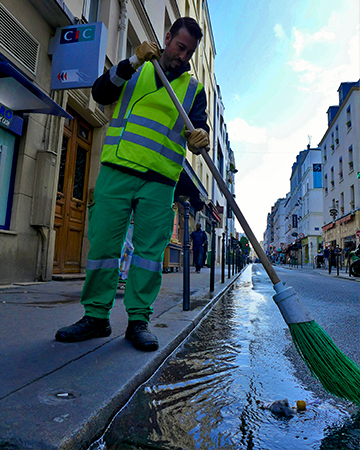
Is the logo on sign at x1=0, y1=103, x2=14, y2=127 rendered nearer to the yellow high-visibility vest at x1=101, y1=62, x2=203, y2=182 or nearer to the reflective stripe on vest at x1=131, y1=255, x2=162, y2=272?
the yellow high-visibility vest at x1=101, y1=62, x2=203, y2=182

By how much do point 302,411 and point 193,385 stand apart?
475 mm

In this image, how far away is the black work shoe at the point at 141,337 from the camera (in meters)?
1.91

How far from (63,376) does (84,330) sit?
1.95ft

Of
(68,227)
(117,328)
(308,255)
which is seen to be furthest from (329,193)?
(117,328)

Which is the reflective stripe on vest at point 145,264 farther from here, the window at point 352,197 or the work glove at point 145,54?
the window at point 352,197

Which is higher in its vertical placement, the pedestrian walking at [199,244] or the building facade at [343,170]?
the building facade at [343,170]

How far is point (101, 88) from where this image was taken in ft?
7.42

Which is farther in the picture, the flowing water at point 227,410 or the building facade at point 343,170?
the building facade at point 343,170

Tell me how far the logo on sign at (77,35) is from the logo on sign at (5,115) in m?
1.68

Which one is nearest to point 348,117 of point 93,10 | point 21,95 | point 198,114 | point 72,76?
point 93,10

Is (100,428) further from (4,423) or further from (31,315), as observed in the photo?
(31,315)

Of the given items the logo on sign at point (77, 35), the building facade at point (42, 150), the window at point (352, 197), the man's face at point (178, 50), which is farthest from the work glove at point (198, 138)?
the window at point (352, 197)

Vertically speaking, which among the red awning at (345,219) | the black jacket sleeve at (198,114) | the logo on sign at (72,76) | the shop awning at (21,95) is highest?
the red awning at (345,219)

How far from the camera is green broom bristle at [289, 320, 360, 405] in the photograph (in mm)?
1510
